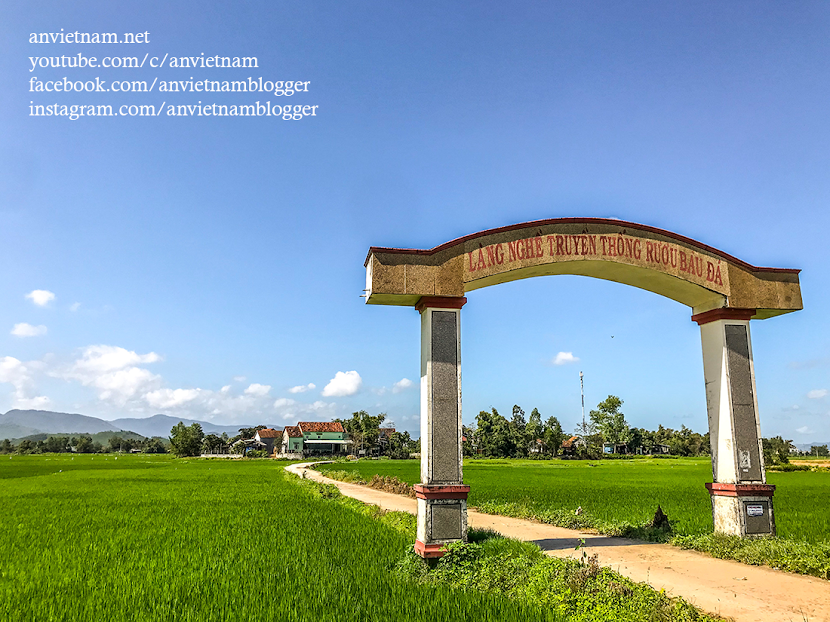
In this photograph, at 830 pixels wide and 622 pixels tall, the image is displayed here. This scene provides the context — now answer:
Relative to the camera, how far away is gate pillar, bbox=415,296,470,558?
27.2 feet

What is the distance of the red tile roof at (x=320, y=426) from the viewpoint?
90.4m

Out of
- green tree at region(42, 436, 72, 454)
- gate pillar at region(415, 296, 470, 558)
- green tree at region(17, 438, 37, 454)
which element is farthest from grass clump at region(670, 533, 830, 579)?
green tree at region(42, 436, 72, 454)

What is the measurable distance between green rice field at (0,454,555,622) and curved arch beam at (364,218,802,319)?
4195 mm

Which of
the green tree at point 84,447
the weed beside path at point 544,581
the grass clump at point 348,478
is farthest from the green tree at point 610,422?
the green tree at point 84,447

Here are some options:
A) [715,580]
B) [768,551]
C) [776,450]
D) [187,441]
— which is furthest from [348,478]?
[187,441]

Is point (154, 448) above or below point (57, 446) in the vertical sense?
below

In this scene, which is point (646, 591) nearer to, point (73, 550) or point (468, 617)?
point (468, 617)

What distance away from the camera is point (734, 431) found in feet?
32.8

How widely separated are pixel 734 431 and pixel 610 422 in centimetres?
7392

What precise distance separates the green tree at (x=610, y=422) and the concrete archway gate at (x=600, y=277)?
72754mm

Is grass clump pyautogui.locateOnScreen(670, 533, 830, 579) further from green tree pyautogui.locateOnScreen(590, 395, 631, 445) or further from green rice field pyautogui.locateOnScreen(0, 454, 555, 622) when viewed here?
green tree pyautogui.locateOnScreen(590, 395, 631, 445)

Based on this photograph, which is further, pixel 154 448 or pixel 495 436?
pixel 154 448

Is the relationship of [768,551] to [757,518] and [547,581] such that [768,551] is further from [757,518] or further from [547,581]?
[547,581]

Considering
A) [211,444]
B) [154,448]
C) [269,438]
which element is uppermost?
[269,438]
